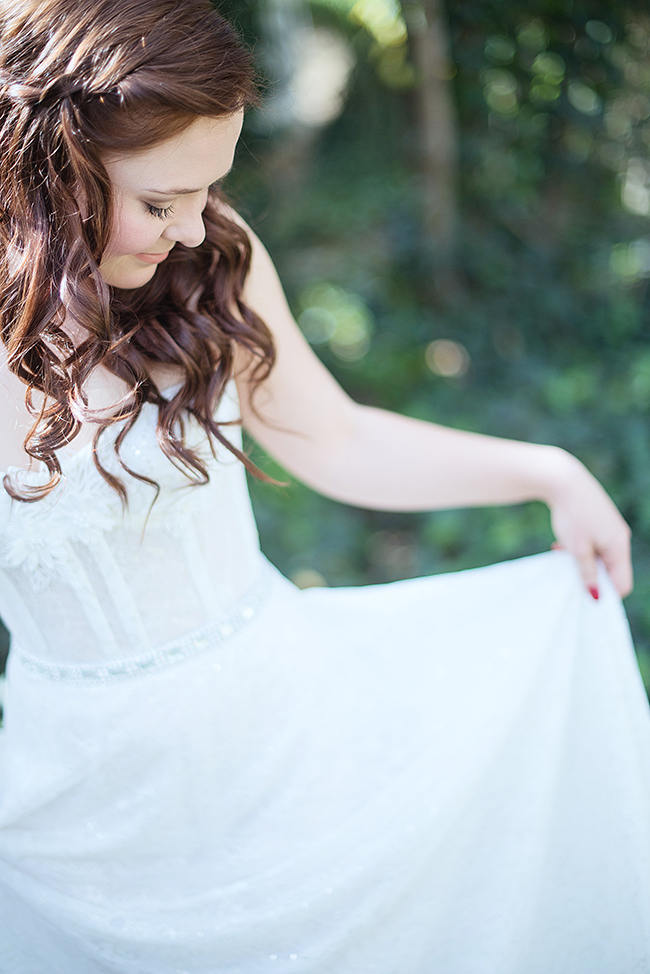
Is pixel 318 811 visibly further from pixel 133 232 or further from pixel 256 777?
pixel 133 232

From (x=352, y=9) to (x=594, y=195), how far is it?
53.3 inches

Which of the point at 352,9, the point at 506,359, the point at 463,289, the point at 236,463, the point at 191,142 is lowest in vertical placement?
the point at 236,463

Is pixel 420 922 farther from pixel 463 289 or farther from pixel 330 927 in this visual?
pixel 463 289

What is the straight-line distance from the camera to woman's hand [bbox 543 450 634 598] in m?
1.38

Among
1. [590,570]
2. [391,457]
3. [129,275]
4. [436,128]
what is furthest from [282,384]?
[436,128]

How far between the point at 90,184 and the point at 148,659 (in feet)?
2.12

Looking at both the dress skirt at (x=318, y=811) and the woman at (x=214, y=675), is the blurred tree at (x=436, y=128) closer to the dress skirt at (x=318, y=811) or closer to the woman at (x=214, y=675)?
the woman at (x=214, y=675)

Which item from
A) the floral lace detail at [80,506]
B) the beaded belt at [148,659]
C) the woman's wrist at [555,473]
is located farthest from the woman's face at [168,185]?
the woman's wrist at [555,473]

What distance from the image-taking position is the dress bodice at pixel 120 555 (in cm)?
116

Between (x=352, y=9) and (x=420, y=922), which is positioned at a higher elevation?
(x=352, y=9)

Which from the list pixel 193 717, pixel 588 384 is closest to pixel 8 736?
pixel 193 717

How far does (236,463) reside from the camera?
1355mm

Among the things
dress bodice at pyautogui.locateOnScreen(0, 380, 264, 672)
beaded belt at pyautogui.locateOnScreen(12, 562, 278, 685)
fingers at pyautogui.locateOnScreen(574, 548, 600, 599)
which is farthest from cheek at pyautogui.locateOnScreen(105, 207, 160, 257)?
fingers at pyautogui.locateOnScreen(574, 548, 600, 599)

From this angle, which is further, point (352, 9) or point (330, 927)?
point (352, 9)
